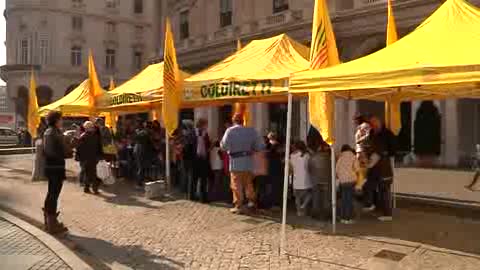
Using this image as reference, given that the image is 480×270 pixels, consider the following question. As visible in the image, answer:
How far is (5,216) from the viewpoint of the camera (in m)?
10.2

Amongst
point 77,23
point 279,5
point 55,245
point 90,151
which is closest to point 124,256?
point 55,245

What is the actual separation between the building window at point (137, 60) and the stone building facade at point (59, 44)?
33.0 inches

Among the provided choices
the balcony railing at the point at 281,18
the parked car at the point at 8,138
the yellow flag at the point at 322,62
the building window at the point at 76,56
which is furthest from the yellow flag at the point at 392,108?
the building window at the point at 76,56

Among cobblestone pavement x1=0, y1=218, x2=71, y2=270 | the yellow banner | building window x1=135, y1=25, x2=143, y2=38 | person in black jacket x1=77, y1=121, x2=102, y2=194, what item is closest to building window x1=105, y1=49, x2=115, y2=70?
building window x1=135, y1=25, x2=143, y2=38

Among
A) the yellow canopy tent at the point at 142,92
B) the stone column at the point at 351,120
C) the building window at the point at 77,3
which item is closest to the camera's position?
the yellow canopy tent at the point at 142,92

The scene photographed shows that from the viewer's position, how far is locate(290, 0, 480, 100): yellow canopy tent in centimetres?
616

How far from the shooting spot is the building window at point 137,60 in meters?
64.1

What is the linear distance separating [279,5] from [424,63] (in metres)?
22.4

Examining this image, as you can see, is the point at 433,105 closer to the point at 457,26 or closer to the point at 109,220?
the point at 457,26

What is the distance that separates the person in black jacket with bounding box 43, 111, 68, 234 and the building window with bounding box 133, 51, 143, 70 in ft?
187

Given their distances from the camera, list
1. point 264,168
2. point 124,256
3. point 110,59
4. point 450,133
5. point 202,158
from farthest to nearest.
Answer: point 110,59, point 450,133, point 202,158, point 264,168, point 124,256

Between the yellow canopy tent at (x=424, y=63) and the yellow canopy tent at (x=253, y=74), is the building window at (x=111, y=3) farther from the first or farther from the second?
the yellow canopy tent at (x=424, y=63)

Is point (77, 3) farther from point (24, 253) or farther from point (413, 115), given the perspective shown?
point (24, 253)

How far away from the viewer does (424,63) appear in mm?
6418
